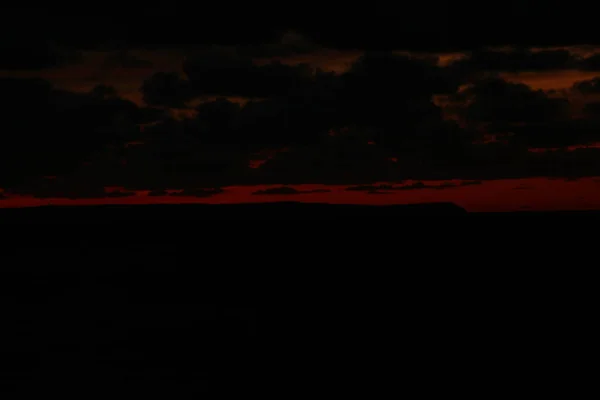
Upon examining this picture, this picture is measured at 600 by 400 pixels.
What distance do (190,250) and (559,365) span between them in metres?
35.3

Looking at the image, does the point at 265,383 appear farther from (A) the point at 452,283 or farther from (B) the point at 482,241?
(B) the point at 482,241

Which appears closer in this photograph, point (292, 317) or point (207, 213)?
point (292, 317)

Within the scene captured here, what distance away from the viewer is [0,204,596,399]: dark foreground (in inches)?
677

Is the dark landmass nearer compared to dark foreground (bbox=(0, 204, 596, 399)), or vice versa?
dark foreground (bbox=(0, 204, 596, 399))

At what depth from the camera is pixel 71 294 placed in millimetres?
34625

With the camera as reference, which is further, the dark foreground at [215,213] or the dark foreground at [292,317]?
the dark foreground at [215,213]

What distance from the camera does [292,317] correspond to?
24812mm

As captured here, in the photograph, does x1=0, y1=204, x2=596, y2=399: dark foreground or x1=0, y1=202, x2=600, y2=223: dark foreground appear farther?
x1=0, y1=202, x2=600, y2=223: dark foreground

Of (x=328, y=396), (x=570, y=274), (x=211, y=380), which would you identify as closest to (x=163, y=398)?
(x=211, y=380)

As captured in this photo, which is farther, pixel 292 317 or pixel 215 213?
pixel 215 213

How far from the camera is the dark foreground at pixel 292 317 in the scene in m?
17.2

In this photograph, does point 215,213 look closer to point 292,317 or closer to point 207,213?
point 207,213

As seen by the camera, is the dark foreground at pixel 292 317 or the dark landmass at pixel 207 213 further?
the dark landmass at pixel 207 213

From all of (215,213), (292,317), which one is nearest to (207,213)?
(215,213)
